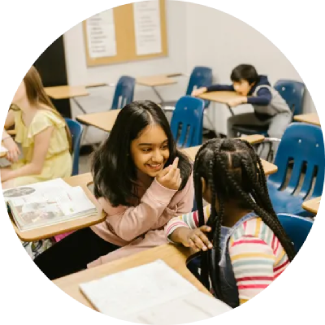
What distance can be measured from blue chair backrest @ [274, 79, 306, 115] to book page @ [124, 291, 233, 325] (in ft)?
9.86

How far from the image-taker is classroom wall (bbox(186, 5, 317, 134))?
4.25 meters

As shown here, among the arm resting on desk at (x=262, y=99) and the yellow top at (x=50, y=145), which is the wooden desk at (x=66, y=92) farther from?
the yellow top at (x=50, y=145)

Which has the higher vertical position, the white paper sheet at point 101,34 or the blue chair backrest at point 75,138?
the white paper sheet at point 101,34

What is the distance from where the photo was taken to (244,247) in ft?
3.96

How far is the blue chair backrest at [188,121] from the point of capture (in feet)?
10.2

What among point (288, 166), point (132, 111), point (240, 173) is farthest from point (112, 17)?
point (240, 173)

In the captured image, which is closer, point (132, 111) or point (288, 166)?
point (132, 111)

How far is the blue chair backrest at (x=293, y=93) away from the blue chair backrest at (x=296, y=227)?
2591mm

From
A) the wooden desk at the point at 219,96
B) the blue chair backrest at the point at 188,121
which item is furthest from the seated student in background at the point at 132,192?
the wooden desk at the point at 219,96

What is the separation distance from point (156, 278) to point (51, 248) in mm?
759

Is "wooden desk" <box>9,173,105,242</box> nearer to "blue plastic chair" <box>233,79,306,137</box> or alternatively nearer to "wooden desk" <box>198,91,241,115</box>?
"blue plastic chair" <box>233,79,306,137</box>

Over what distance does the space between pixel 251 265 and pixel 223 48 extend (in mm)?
3981

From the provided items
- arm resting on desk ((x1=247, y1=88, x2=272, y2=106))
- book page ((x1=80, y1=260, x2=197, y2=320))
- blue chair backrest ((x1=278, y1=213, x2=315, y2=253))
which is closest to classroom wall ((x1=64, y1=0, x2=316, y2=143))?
arm resting on desk ((x1=247, y1=88, x2=272, y2=106))

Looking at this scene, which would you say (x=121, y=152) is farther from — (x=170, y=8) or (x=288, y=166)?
(x=170, y=8)
